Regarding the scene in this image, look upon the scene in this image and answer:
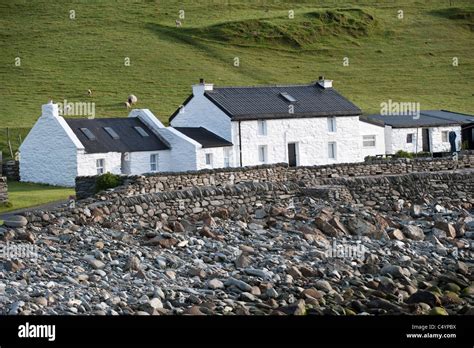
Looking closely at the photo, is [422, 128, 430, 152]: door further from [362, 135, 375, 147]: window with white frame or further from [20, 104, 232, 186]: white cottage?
[20, 104, 232, 186]: white cottage

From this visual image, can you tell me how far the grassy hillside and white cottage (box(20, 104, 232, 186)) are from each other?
65.6ft

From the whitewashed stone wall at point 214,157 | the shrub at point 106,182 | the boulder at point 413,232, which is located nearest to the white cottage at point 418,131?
the whitewashed stone wall at point 214,157

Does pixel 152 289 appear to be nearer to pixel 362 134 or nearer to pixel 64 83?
pixel 362 134

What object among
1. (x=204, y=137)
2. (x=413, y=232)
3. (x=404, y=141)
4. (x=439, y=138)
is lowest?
(x=413, y=232)

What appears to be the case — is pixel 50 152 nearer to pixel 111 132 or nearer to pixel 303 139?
pixel 111 132

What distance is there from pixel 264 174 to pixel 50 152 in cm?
1834

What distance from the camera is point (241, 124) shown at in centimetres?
6525

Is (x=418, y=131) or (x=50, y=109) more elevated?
(x=50, y=109)

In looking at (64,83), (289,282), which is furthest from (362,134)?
(289,282)

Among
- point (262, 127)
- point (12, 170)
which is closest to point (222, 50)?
point (262, 127)

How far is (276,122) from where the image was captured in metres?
66.1

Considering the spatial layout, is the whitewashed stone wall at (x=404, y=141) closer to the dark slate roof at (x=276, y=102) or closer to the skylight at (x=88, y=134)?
the dark slate roof at (x=276, y=102)

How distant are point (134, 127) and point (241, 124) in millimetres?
6426

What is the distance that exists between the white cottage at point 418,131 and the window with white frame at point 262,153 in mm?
10231
